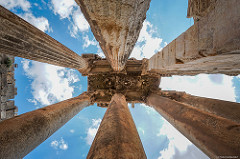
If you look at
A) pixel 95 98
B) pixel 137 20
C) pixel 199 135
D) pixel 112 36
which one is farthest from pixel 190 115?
pixel 95 98

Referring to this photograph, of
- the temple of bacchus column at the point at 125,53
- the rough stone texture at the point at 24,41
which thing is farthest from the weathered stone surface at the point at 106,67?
the rough stone texture at the point at 24,41

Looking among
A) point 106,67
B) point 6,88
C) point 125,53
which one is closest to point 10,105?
point 6,88

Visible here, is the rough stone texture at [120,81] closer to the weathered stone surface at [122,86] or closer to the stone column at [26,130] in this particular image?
the weathered stone surface at [122,86]

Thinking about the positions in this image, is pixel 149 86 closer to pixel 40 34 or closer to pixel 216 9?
pixel 216 9

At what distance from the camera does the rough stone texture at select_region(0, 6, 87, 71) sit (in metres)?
2.31

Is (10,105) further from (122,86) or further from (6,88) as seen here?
(122,86)

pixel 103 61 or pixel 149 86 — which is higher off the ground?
pixel 103 61

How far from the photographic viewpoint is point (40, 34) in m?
3.05

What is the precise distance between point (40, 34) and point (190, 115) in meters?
4.85

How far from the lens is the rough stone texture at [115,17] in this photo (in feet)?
7.03

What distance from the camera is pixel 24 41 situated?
8.90ft

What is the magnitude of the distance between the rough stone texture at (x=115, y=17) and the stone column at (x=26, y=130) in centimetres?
292

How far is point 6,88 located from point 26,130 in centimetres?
792

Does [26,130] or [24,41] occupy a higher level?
[24,41]
